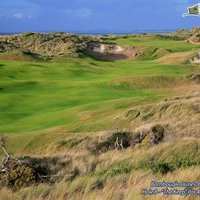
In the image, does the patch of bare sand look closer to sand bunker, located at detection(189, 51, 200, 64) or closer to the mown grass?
sand bunker, located at detection(189, 51, 200, 64)

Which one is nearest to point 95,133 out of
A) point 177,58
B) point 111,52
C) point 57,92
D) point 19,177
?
point 19,177

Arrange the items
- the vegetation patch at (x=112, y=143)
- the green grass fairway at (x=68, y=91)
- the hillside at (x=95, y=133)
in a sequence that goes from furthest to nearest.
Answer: the green grass fairway at (x=68, y=91) → the vegetation patch at (x=112, y=143) → the hillside at (x=95, y=133)

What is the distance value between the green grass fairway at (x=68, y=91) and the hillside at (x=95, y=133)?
0.06 m

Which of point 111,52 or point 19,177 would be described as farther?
point 111,52

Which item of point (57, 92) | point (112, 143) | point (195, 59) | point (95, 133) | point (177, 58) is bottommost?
point (57, 92)

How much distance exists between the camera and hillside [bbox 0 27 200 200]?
17.5 feet

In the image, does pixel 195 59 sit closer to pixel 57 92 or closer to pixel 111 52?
pixel 111 52

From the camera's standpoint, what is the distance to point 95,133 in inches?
480

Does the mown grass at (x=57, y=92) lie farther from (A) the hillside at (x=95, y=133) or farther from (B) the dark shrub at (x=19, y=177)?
(B) the dark shrub at (x=19, y=177)

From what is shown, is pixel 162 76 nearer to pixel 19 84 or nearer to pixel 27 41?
pixel 19 84

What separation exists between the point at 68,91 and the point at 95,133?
50.3 ft

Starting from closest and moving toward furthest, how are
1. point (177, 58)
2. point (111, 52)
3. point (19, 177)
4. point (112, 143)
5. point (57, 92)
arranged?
point (19, 177), point (112, 143), point (57, 92), point (177, 58), point (111, 52)

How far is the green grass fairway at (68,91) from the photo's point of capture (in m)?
18.6

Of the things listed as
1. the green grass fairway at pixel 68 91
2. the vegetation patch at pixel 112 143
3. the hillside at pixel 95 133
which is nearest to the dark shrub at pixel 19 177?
the hillside at pixel 95 133
